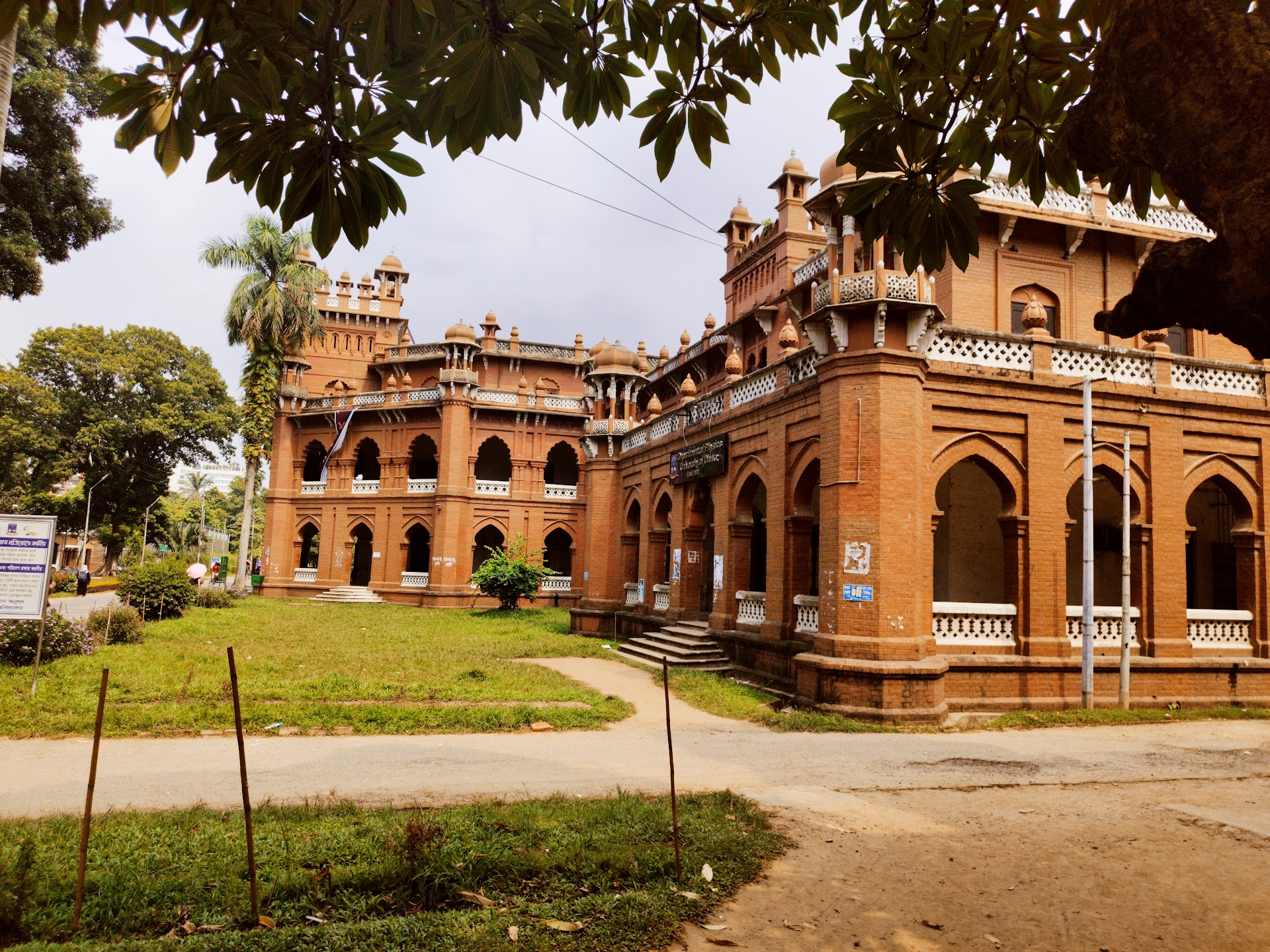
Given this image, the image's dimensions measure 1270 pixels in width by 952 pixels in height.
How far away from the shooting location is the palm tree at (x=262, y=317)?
106 ft

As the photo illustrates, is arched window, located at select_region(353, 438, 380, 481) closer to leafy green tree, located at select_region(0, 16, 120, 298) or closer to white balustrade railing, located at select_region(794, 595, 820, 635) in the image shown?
leafy green tree, located at select_region(0, 16, 120, 298)

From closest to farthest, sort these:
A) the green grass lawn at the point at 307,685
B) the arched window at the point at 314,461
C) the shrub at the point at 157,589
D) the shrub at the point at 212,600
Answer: the green grass lawn at the point at 307,685 < the shrub at the point at 157,589 < the shrub at the point at 212,600 < the arched window at the point at 314,461

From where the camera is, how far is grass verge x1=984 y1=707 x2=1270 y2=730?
40.0ft

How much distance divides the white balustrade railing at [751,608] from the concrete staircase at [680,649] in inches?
36.2

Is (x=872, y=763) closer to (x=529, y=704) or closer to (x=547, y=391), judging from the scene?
(x=529, y=704)

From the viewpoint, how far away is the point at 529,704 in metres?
12.4

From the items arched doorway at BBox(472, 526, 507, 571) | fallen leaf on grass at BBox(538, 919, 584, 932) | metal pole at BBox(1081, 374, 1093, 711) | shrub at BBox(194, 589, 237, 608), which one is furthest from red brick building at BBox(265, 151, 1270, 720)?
arched doorway at BBox(472, 526, 507, 571)

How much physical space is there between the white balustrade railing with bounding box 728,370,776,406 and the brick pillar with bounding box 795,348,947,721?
3045mm

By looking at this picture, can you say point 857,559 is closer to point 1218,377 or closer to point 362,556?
point 1218,377

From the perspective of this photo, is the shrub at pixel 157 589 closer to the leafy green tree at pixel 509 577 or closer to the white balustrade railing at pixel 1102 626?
the leafy green tree at pixel 509 577

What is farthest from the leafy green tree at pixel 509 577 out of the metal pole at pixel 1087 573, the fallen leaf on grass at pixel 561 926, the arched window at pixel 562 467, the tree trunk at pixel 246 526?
the fallen leaf on grass at pixel 561 926

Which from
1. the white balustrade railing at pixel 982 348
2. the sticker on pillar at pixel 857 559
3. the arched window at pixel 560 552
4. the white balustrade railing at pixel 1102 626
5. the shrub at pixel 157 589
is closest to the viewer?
the sticker on pillar at pixel 857 559

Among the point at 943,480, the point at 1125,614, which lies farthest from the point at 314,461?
the point at 1125,614

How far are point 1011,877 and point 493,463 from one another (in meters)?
37.0
